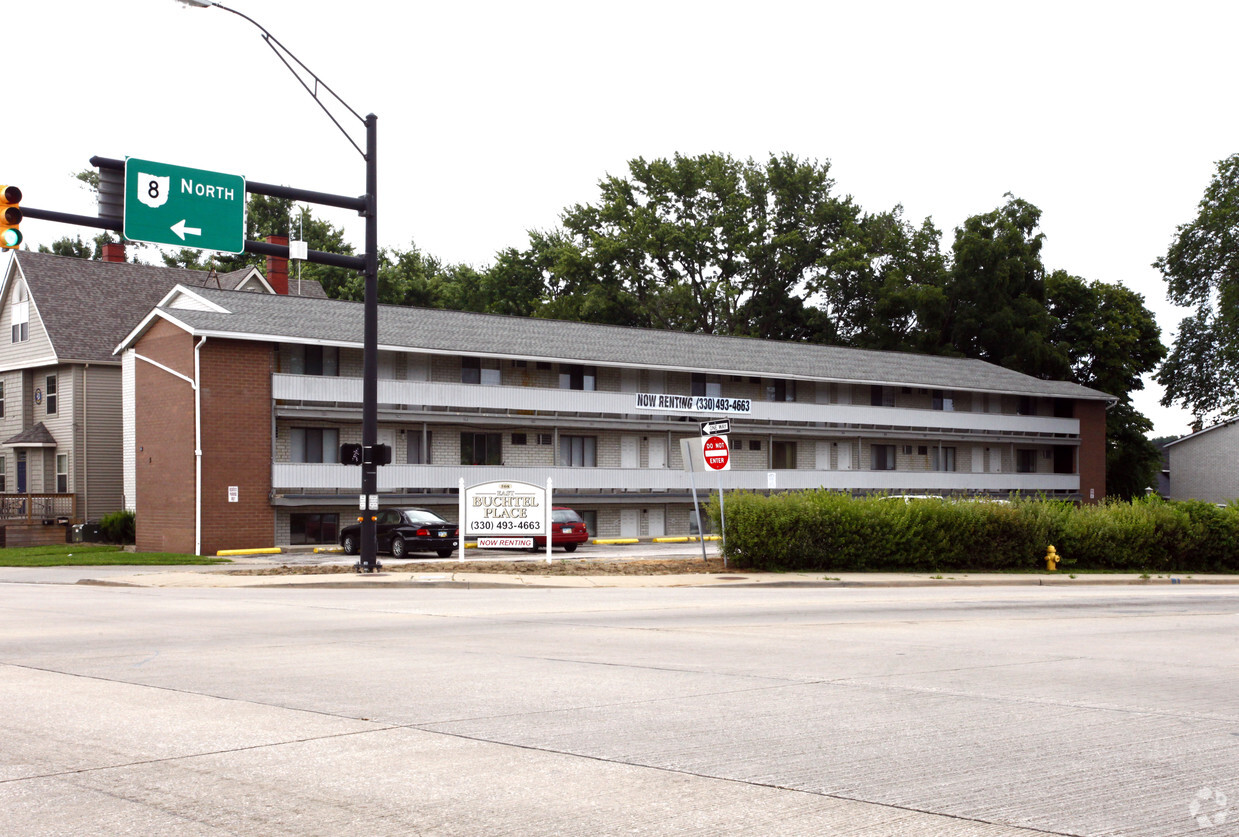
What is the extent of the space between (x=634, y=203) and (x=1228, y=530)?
172ft

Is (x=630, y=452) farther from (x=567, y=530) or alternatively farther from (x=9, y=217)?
(x=9, y=217)

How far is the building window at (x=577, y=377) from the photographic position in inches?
2041

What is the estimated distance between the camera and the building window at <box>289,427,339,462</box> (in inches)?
1725

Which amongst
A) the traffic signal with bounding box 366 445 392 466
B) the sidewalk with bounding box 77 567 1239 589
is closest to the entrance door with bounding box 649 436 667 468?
the sidewalk with bounding box 77 567 1239 589

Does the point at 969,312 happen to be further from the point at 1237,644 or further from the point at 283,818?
the point at 283,818

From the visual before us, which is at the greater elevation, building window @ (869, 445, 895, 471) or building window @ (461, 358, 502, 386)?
building window @ (461, 358, 502, 386)

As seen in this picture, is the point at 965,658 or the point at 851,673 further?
the point at 965,658

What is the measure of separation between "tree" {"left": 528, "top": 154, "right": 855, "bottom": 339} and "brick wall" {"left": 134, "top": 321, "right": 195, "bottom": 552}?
37.2 metres

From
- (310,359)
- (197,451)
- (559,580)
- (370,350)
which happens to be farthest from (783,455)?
(370,350)

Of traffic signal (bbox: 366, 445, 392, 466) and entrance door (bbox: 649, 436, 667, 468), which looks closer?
traffic signal (bbox: 366, 445, 392, 466)

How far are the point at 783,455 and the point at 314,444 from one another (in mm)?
23429

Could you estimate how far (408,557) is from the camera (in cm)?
3691

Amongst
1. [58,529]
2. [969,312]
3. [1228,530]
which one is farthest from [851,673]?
[969,312]

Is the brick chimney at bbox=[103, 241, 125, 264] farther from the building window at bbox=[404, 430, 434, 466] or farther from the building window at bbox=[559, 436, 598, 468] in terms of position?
the building window at bbox=[559, 436, 598, 468]
